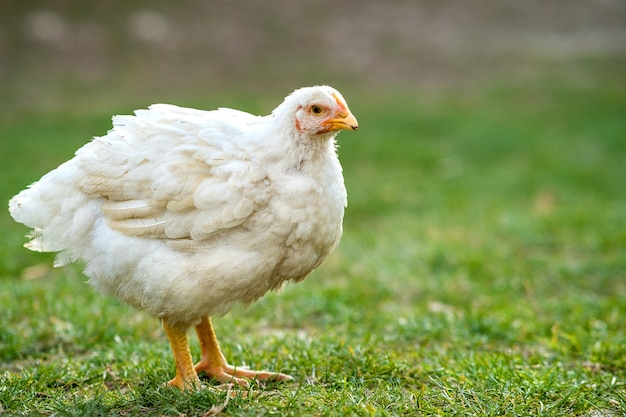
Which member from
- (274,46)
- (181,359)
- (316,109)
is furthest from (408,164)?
(181,359)

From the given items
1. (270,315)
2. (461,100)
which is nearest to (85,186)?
(270,315)

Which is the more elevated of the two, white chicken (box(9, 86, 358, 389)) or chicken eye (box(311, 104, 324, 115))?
chicken eye (box(311, 104, 324, 115))

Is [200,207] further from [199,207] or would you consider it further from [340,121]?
[340,121]

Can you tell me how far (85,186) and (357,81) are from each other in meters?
10.7

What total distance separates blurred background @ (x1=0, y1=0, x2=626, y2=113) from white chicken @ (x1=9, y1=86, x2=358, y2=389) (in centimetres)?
831

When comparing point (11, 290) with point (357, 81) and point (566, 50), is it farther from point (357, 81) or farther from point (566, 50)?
point (566, 50)

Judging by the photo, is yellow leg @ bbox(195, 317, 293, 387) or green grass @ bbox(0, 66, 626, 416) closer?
green grass @ bbox(0, 66, 626, 416)

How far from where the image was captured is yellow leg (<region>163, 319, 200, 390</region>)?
11.1 ft

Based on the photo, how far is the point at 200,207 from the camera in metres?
3.20

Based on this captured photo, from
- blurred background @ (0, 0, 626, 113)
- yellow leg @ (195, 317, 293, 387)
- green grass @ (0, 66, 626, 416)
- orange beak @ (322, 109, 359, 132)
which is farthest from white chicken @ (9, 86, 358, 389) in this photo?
blurred background @ (0, 0, 626, 113)

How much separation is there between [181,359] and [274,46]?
11.9 m

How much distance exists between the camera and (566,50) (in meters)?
15.3

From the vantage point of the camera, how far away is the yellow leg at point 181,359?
3377 millimetres

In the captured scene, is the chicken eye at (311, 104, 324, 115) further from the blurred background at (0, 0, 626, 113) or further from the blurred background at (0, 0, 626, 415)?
the blurred background at (0, 0, 626, 113)
